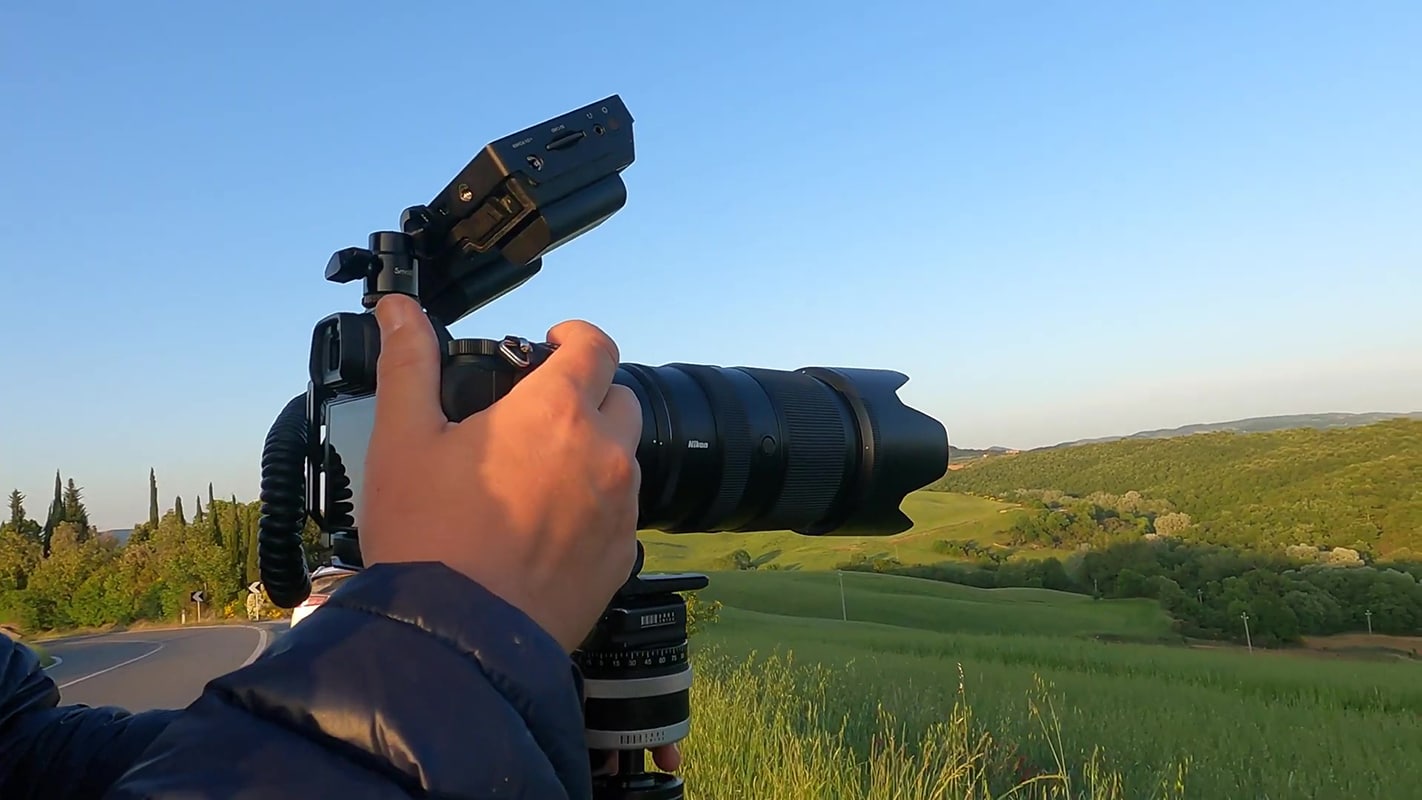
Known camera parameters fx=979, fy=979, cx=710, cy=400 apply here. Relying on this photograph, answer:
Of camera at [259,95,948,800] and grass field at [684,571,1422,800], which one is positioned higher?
camera at [259,95,948,800]

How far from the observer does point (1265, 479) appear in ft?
172

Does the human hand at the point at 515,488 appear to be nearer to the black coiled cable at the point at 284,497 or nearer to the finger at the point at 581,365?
the finger at the point at 581,365

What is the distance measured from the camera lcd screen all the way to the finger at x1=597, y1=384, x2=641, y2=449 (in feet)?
1.01

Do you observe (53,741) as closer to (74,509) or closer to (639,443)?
(639,443)

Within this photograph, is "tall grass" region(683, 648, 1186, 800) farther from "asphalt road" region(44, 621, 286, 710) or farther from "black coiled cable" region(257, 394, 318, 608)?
"asphalt road" region(44, 621, 286, 710)

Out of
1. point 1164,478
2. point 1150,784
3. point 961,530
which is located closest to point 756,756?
point 1150,784

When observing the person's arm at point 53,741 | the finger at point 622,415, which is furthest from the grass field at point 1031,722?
the finger at point 622,415

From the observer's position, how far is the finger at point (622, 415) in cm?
83

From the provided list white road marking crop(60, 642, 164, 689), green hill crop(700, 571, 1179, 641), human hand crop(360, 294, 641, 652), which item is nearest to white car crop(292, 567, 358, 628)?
human hand crop(360, 294, 641, 652)

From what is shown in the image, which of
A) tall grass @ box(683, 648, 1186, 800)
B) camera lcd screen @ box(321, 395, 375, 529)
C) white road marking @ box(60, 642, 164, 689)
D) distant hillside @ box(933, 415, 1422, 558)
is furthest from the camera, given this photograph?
distant hillside @ box(933, 415, 1422, 558)

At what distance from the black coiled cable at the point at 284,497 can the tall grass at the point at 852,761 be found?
9.00 feet

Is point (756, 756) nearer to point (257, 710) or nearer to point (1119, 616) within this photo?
point (257, 710)

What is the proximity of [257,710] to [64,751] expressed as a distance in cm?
76

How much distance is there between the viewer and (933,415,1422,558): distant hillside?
1756 inches
